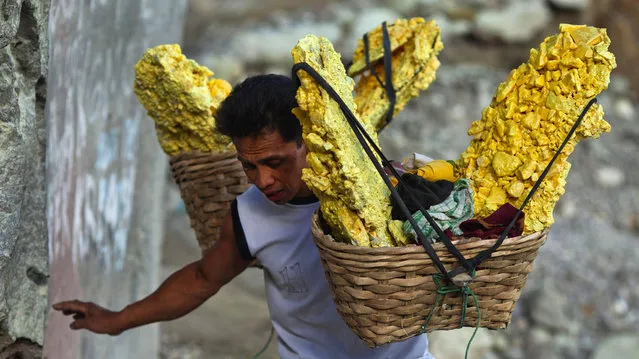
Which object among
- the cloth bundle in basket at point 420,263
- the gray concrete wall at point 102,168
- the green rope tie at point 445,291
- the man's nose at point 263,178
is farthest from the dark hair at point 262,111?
the gray concrete wall at point 102,168

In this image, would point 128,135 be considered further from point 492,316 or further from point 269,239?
point 492,316

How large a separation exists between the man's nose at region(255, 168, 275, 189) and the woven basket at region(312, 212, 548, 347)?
271mm

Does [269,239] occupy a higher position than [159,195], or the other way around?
[269,239]

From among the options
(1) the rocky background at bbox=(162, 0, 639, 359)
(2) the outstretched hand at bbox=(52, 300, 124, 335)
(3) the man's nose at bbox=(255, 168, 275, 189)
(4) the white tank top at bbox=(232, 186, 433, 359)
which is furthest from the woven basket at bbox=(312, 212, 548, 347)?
(1) the rocky background at bbox=(162, 0, 639, 359)

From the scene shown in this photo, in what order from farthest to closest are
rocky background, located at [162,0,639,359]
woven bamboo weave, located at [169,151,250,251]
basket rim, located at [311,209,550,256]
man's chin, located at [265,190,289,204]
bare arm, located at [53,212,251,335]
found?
rocky background, located at [162,0,639,359] → woven bamboo weave, located at [169,151,250,251] → bare arm, located at [53,212,251,335] → man's chin, located at [265,190,289,204] → basket rim, located at [311,209,550,256]

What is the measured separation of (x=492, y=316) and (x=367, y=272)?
0.41 m

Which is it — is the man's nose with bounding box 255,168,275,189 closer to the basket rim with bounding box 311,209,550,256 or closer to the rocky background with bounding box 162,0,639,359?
the basket rim with bounding box 311,209,550,256

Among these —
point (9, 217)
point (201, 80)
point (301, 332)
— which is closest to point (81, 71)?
point (201, 80)

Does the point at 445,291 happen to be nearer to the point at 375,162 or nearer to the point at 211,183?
the point at 375,162

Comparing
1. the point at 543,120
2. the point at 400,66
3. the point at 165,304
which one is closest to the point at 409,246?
the point at 543,120

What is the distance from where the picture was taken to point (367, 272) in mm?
2213

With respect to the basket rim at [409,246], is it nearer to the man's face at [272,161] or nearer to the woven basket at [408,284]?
the woven basket at [408,284]

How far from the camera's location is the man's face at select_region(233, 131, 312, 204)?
8.52ft

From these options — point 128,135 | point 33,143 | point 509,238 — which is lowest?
point 128,135
